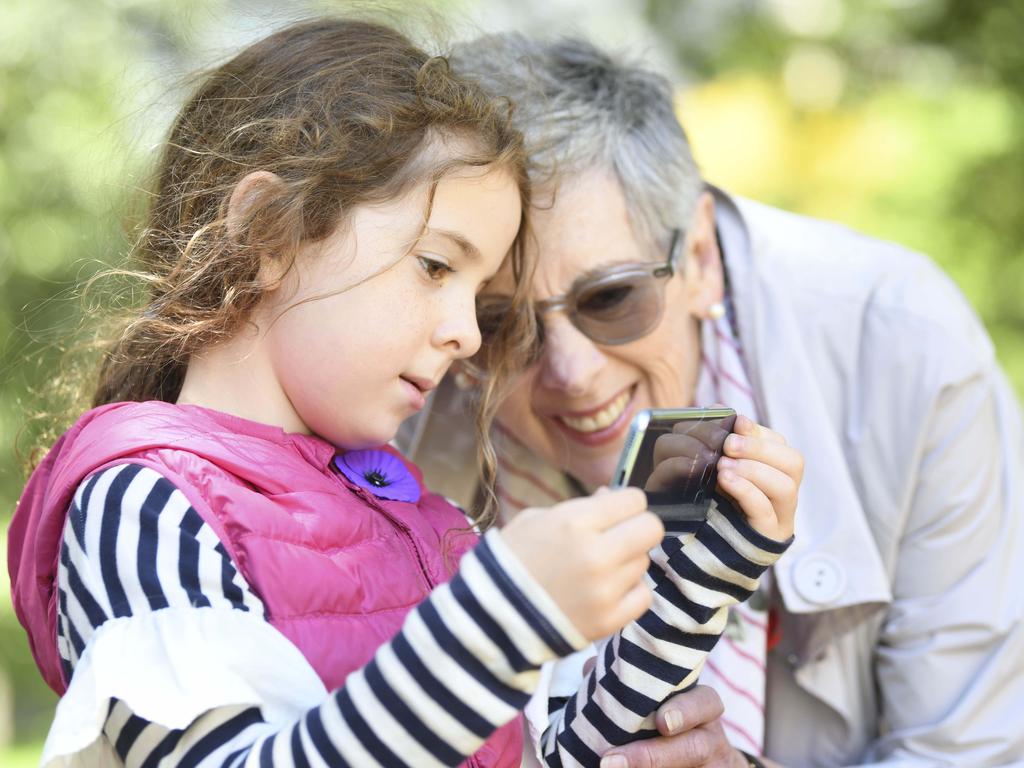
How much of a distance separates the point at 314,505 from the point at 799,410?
5.00 feet

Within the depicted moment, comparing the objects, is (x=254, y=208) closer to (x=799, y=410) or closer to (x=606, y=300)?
(x=606, y=300)

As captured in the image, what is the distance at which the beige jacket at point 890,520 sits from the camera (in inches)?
107

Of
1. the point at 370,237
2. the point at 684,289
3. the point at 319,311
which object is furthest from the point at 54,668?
the point at 684,289

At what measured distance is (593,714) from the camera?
1.93 m

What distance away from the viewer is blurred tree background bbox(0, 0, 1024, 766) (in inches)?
206

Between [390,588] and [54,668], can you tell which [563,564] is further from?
[54,668]

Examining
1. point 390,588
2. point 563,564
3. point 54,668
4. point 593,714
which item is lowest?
point 593,714

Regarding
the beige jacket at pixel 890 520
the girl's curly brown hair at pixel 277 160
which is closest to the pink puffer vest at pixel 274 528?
the girl's curly brown hair at pixel 277 160

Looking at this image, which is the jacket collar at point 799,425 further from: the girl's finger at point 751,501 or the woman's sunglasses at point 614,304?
the girl's finger at point 751,501

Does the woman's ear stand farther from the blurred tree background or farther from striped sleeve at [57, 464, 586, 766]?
striped sleeve at [57, 464, 586, 766]

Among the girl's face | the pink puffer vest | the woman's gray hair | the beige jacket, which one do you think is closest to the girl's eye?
the girl's face

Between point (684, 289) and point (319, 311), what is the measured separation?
4.11ft

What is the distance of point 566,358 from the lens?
2.58 m

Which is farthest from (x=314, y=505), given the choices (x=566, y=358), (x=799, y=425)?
(x=799, y=425)
